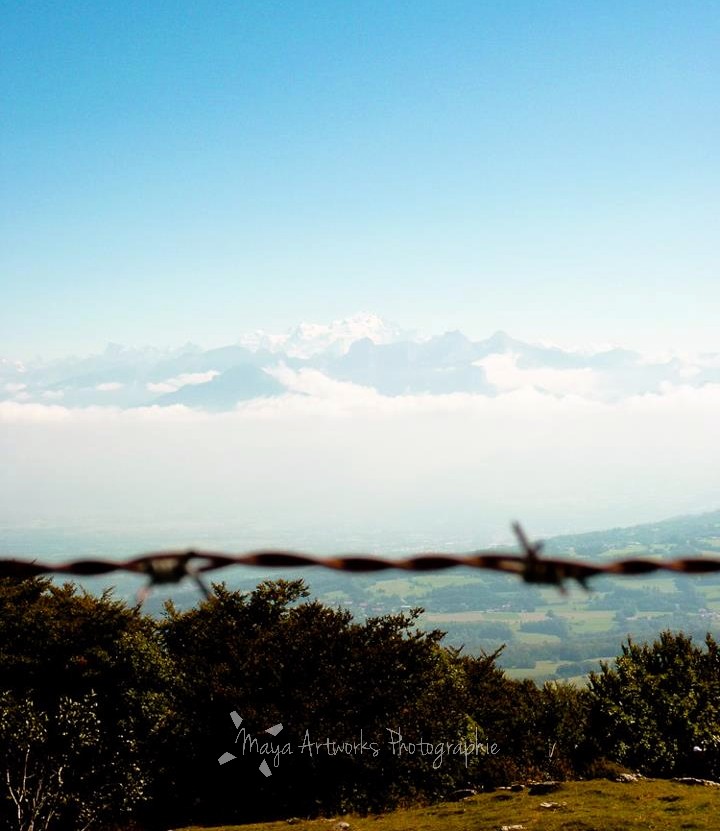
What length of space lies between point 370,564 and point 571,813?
92.3ft

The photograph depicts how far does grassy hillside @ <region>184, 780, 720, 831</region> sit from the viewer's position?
2364 cm

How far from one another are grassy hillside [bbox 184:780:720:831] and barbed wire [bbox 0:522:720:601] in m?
25.5

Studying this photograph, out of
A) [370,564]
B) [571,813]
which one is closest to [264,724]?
[571,813]

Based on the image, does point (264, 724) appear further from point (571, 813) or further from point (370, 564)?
point (370, 564)

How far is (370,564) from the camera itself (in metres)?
2.76

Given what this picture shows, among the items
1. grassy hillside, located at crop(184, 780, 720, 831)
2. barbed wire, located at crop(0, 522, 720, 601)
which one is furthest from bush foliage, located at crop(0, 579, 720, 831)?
barbed wire, located at crop(0, 522, 720, 601)

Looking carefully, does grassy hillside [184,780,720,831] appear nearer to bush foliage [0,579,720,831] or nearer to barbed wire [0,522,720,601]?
bush foliage [0,579,720,831]

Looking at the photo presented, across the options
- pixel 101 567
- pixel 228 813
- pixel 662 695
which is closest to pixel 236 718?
pixel 228 813

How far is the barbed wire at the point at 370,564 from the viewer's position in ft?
7.82

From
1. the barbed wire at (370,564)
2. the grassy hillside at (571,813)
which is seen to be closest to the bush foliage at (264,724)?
the grassy hillside at (571,813)

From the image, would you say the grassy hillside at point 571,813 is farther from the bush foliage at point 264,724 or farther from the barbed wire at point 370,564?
the barbed wire at point 370,564

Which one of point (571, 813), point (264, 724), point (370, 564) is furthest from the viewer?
point (264, 724)

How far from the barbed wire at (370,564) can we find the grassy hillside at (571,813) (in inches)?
1002

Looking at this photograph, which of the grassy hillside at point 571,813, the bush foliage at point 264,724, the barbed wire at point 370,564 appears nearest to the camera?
the barbed wire at point 370,564
